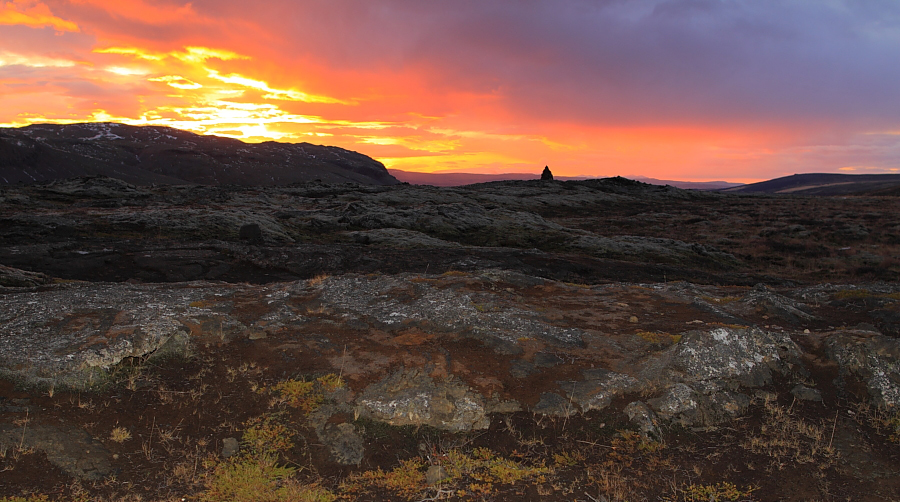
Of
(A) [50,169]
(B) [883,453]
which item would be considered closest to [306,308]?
(B) [883,453]

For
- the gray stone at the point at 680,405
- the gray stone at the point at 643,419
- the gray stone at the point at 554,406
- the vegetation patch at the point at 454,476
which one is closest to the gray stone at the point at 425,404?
the vegetation patch at the point at 454,476

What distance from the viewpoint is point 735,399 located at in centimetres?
1025

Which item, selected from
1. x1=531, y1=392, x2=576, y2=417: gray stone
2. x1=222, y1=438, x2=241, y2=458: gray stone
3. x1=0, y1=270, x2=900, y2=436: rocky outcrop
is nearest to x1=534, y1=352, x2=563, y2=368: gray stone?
x1=0, y1=270, x2=900, y2=436: rocky outcrop

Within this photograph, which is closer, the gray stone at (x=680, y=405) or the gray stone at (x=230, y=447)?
the gray stone at (x=230, y=447)

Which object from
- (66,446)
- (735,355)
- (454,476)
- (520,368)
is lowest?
(454,476)

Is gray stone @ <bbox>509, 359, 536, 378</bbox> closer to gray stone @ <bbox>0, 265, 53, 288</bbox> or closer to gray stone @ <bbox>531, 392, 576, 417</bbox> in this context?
gray stone @ <bbox>531, 392, 576, 417</bbox>

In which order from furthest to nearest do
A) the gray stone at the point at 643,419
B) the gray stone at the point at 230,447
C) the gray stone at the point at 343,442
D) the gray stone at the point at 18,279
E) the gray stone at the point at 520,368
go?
the gray stone at the point at 18,279
the gray stone at the point at 520,368
the gray stone at the point at 643,419
the gray stone at the point at 343,442
the gray stone at the point at 230,447

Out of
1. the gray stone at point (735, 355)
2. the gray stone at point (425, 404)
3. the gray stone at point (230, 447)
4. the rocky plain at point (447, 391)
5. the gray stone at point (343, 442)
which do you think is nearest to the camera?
the rocky plain at point (447, 391)

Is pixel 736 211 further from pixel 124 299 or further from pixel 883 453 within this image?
pixel 124 299

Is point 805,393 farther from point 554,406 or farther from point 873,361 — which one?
point 554,406

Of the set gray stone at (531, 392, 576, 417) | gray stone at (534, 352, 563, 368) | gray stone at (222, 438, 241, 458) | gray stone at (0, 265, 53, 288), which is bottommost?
gray stone at (222, 438, 241, 458)

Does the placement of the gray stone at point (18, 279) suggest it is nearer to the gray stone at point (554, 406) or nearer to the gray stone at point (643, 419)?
the gray stone at point (554, 406)

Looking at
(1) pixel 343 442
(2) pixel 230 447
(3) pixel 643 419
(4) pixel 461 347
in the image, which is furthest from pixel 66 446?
(3) pixel 643 419

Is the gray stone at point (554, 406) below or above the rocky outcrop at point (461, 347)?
below
